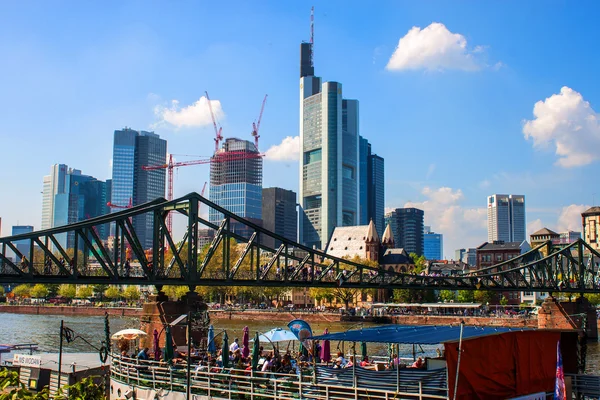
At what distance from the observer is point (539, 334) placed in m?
Result: 29.7

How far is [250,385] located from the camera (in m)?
32.2

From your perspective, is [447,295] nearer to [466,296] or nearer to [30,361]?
[466,296]

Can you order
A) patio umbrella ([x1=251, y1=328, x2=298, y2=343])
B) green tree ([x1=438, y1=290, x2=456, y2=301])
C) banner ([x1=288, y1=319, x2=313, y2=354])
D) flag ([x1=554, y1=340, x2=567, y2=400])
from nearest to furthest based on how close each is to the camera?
flag ([x1=554, y1=340, x2=567, y2=400]) < banner ([x1=288, y1=319, x2=313, y2=354]) < patio umbrella ([x1=251, y1=328, x2=298, y2=343]) < green tree ([x1=438, y1=290, x2=456, y2=301])

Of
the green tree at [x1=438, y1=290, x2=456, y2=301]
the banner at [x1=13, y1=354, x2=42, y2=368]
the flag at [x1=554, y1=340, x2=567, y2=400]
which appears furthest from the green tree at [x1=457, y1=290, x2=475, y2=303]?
the flag at [x1=554, y1=340, x2=567, y2=400]

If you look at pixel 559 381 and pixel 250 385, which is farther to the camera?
pixel 250 385

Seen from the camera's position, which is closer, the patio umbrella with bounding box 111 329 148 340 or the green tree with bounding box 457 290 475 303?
the patio umbrella with bounding box 111 329 148 340

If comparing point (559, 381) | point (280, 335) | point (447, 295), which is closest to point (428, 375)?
point (559, 381)

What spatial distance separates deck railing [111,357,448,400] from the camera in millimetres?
27578

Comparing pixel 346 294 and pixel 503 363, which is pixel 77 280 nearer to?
pixel 503 363

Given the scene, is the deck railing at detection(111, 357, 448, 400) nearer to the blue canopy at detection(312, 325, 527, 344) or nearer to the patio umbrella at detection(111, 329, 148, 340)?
the blue canopy at detection(312, 325, 527, 344)

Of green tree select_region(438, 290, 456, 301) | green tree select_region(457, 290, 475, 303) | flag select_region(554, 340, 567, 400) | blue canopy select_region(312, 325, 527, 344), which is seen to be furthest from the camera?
green tree select_region(438, 290, 456, 301)

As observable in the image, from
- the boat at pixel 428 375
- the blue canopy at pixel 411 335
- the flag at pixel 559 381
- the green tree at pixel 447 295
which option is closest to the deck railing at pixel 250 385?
the boat at pixel 428 375

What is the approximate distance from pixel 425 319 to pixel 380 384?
115719 millimetres

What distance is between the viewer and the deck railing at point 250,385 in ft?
90.5
